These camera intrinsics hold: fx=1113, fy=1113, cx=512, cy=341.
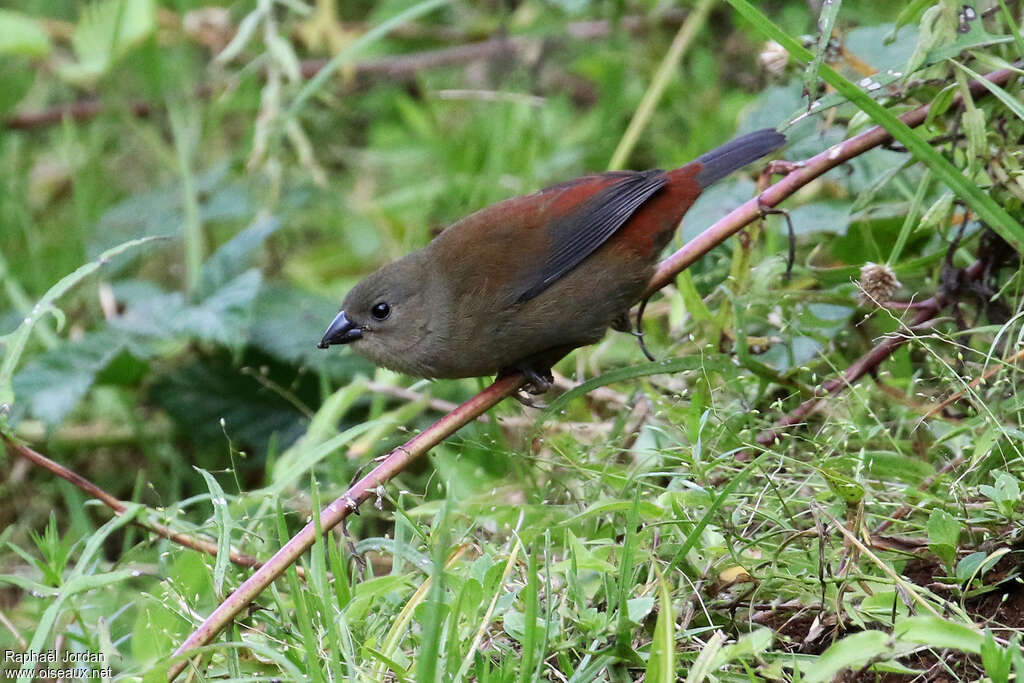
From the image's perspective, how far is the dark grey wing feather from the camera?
3.52 m

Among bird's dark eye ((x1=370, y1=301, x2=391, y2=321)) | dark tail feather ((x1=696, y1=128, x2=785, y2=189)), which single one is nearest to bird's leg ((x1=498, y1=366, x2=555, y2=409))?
bird's dark eye ((x1=370, y1=301, x2=391, y2=321))

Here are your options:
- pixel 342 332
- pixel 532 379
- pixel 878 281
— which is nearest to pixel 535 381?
pixel 532 379

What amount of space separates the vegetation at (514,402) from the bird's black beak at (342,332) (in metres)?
0.23

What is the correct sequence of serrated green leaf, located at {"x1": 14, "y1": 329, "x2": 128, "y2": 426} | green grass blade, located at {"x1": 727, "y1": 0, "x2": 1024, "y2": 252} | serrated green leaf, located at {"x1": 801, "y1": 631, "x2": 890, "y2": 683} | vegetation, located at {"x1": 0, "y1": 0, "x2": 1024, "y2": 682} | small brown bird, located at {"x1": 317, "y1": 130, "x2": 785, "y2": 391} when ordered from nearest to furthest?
serrated green leaf, located at {"x1": 801, "y1": 631, "x2": 890, "y2": 683}
vegetation, located at {"x1": 0, "y1": 0, "x2": 1024, "y2": 682}
green grass blade, located at {"x1": 727, "y1": 0, "x2": 1024, "y2": 252}
small brown bird, located at {"x1": 317, "y1": 130, "x2": 785, "y2": 391}
serrated green leaf, located at {"x1": 14, "y1": 329, "x2": 128, "y2": 426}

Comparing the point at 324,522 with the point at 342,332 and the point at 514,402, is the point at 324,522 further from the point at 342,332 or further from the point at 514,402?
the point at 342,332

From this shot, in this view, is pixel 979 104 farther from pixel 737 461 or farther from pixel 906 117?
pixel 737 461

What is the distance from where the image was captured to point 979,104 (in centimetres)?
301

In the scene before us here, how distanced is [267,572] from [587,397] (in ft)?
5.56

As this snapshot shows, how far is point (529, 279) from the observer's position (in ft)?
11.5

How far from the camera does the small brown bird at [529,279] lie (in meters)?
3.44

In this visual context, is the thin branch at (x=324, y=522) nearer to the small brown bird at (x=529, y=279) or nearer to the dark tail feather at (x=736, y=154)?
the small brown bird at (x=529, y=279)

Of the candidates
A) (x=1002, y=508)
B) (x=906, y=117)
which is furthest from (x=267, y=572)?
(x=906, y=117)

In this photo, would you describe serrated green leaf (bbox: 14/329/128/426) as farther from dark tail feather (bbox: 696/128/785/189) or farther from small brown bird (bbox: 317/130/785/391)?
dark tail feather (bbox: 696/128/785/189)

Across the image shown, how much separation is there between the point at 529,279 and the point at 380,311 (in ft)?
1.64
